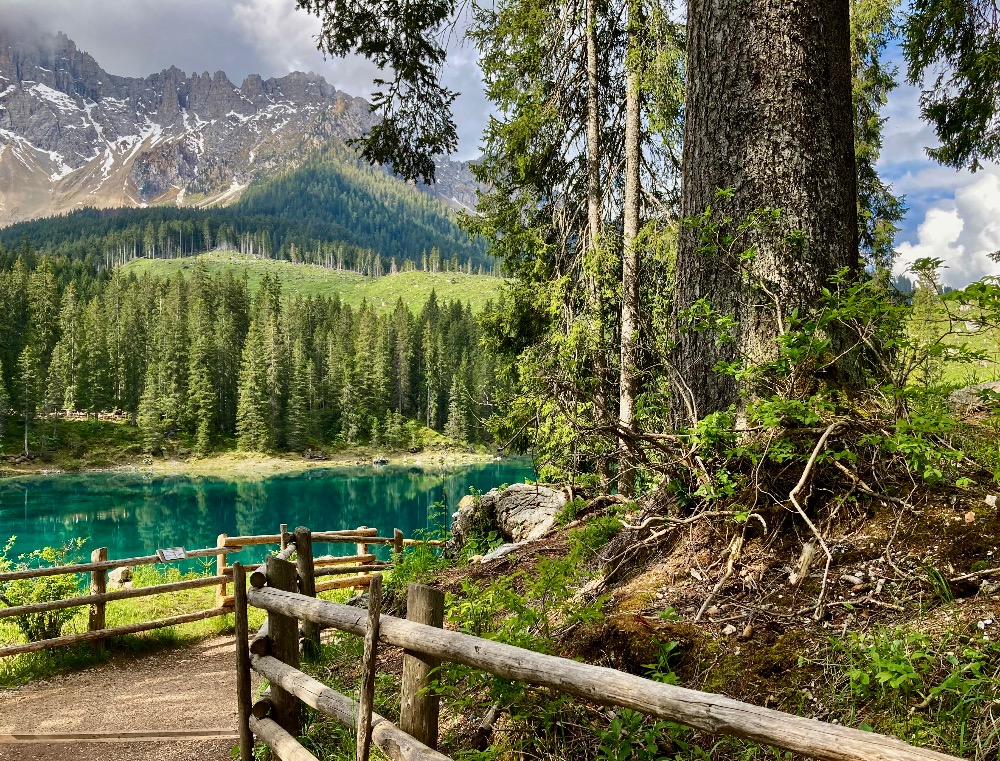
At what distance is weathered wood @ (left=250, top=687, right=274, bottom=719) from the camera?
4.48 meters

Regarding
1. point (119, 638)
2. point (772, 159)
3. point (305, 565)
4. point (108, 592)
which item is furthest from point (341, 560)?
point (772, 159)

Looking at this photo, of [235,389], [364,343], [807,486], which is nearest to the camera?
[807,486]

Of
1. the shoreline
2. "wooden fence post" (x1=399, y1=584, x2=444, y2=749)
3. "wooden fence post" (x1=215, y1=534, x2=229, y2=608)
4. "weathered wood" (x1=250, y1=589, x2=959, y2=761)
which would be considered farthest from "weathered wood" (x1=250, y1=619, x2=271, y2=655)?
the shoreline

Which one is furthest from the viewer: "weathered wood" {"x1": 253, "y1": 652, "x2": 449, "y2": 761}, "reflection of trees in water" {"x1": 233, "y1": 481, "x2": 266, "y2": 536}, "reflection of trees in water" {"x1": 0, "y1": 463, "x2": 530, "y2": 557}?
"reflection of trees in water" {"x1": 233, "y1": 481, "x2": 266, "y2": 536}

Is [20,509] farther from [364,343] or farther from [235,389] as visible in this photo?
[364,343]

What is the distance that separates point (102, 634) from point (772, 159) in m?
9.95

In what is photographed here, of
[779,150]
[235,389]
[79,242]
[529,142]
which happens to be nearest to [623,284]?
[529,142]

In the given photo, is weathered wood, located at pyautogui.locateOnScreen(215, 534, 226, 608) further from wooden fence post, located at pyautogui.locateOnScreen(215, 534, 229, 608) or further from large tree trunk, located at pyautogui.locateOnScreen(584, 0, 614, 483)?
large tree trunk, located at pyautogui.locateOnScreen(584, 0, 614, 483)

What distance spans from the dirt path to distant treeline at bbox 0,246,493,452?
50335 millimetres

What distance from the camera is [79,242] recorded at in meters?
166

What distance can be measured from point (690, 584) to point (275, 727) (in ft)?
9.38

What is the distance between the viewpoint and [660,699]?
6.29 feet

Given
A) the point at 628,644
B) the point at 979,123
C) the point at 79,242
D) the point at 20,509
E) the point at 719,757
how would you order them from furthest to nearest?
1. the point at 79,242
2. the point at 20,509
3. the point at 979,123
4. the point at 628,644
5. the point at 719,757

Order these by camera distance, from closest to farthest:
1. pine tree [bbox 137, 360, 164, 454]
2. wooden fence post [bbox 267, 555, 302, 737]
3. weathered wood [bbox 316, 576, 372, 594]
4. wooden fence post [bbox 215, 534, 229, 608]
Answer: wooden fence post [bbox 267, 555, 302, 737] < wooden fence post [bbox 215, 534, 229, 608] < weathered wood [bbox 316, 576, 372, 594] < pine tree [bbox 137, 360, 164, 454]
